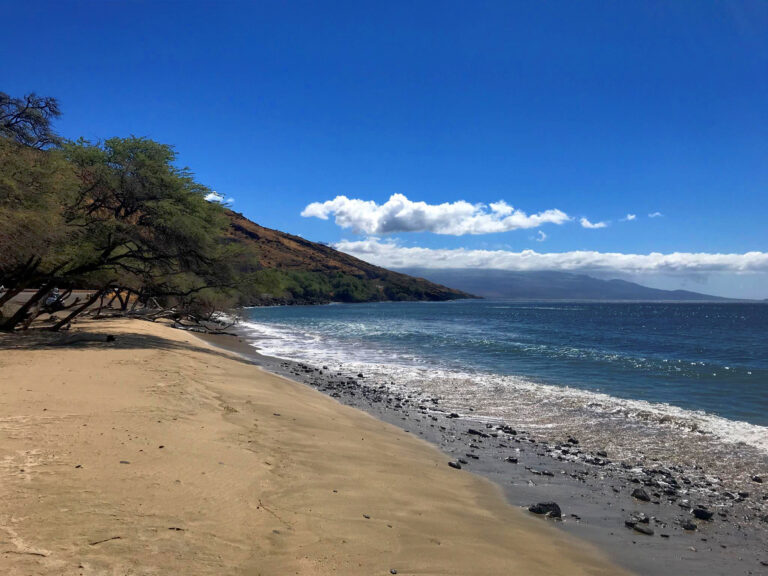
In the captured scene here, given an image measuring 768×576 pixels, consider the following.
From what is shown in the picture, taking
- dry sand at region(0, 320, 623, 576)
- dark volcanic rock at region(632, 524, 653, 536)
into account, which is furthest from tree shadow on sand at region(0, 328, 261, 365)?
dark volcanic rock at region(632, 524, 653, 536)

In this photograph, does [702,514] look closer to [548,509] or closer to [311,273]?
[548,509]

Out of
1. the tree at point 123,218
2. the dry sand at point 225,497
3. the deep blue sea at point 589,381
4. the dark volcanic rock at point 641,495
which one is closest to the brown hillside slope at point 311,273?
the deep blue sea at point 589,381

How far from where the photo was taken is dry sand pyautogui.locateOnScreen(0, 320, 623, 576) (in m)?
3.64

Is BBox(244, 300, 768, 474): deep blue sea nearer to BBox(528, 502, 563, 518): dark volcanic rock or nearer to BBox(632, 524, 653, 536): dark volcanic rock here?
BBox(632, 524, 653, 536): dark volcanic rock

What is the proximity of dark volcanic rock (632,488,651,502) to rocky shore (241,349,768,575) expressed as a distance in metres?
0.01

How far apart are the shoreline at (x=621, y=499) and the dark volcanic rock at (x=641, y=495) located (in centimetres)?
8

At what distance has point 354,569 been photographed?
3.93 meters

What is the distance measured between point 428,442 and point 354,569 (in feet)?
19.5

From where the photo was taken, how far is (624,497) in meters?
7.18

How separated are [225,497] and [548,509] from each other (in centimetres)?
421

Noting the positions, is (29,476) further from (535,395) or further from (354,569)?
(535,395)

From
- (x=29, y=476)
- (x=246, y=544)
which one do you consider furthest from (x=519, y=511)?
(x=29, y=476)

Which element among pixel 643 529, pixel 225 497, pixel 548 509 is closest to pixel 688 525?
pixel 643 529

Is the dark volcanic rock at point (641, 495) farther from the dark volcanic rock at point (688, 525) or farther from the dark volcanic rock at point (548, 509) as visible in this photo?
the dark volcanic rock at point (548, 509)
